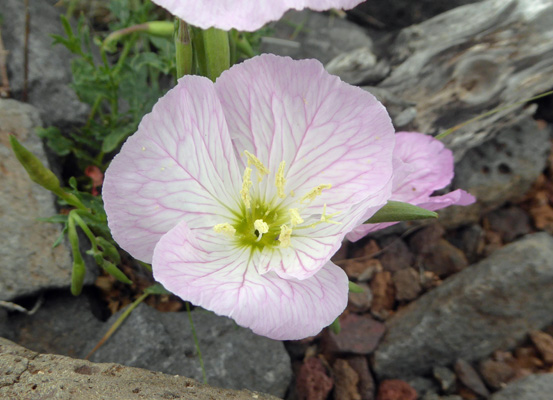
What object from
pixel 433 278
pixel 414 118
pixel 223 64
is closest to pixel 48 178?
pixel 223 64

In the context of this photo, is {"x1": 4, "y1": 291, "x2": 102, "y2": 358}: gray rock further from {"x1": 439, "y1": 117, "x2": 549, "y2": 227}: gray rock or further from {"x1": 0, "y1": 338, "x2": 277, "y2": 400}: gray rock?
{"x1": 439, "y1": 117, "x2": 549, "y2": 227}: gray rock

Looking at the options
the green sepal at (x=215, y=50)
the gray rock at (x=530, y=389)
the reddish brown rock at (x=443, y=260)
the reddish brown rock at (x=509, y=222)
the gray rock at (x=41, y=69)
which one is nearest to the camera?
the green sepal at (x=215, y=50)

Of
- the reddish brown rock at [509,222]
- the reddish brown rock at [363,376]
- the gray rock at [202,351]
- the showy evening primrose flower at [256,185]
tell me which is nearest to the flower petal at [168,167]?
the showy evening primrose flower at [256,185]

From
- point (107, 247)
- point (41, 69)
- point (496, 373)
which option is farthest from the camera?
point (41, 69)

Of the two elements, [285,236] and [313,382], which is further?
[313,382]

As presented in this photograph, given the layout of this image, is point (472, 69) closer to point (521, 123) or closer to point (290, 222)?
point (521, 123)

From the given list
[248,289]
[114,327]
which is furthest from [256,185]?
[114,327]

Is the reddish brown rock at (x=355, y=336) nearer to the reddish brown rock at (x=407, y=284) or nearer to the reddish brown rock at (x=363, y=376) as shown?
the reddish brown rock at (x=363, y=376)

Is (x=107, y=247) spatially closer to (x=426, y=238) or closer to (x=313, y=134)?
(x=313, y=134)
